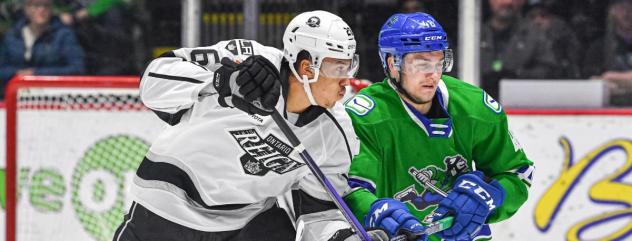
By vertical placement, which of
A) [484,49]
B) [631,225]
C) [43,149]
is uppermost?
[484,49]

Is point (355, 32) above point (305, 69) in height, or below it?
below

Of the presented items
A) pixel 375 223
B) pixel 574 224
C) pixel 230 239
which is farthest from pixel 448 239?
pixel 574 224

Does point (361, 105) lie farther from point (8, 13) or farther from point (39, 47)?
point (8, 13)

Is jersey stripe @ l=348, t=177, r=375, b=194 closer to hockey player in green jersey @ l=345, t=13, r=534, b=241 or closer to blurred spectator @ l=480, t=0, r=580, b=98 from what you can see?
hockey player in green jersey @ l=345, t=13, r=534, b=241

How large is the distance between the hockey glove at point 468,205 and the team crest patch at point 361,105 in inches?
11.6

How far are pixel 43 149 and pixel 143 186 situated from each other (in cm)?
165

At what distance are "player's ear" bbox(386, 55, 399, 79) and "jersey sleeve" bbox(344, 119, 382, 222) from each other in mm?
154

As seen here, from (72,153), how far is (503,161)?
6.31ft

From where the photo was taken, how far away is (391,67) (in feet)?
9.96

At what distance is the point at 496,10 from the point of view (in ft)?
15.5

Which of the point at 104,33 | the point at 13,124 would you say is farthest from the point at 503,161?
the point at 104,33

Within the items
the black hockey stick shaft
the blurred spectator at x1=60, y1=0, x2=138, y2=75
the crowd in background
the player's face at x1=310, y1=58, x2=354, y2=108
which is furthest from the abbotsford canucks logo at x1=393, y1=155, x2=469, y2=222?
the blurred spectator at x1=60, y1=0, x2=138, y2=75

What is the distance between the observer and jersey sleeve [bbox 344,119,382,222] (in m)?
2.88

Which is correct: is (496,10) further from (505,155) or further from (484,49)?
(505,155)
